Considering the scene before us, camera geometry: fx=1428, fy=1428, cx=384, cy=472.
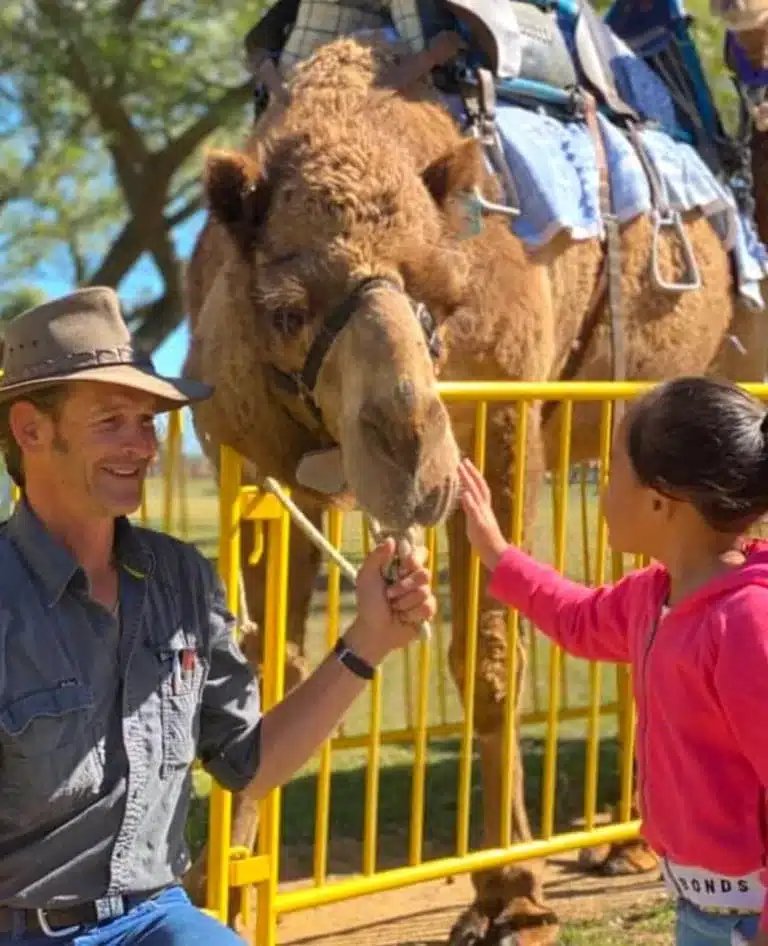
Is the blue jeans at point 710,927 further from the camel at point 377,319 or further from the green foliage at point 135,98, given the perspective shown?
the green foliage at point 135,98

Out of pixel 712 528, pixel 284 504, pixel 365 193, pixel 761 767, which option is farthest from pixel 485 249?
pixel 761 767

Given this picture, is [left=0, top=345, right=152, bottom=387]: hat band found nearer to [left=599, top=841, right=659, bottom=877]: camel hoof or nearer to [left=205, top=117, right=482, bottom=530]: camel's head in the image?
[left=205, top=117, right=482, bottom=530]: camel's head

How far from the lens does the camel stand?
11.7ft

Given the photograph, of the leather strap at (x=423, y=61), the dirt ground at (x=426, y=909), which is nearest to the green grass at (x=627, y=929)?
the dirt ground at (x=426, y=909)

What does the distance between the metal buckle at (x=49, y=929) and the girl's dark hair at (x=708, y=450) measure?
142 centimetres

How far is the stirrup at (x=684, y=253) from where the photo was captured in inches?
241

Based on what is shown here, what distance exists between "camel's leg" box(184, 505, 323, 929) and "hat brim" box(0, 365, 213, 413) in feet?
3.74

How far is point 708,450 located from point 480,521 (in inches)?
38.5

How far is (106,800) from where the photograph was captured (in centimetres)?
277

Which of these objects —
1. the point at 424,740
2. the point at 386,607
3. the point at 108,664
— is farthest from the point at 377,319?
the point at 424,740

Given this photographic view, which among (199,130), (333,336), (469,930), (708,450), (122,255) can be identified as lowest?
(469,930)

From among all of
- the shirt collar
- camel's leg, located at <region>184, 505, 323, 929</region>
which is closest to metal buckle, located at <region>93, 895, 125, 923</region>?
the shirt collar

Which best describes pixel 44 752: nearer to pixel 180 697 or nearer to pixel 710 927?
pixel 180 697

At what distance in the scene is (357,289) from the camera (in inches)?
149
